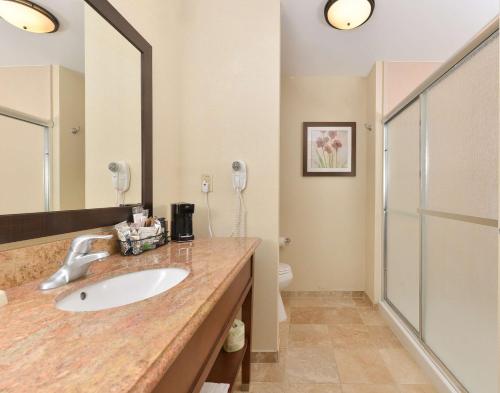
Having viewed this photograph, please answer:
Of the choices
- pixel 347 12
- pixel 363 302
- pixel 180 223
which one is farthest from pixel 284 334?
pixel 347 12

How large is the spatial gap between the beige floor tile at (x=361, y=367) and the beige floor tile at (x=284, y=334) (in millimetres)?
356

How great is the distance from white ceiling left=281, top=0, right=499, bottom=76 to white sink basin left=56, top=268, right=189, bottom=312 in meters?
2.07

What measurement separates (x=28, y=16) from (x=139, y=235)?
31.5 inches

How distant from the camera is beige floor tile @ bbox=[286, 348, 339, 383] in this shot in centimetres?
157

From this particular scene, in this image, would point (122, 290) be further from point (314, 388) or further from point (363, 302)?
point (363, 302)

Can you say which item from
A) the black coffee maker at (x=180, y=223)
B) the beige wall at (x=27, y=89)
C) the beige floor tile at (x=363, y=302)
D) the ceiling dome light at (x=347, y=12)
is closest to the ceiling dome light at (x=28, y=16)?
the beige wall at (x=27, y=89)

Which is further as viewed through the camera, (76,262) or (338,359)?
(338,359)

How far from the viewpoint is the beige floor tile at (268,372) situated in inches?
61.4

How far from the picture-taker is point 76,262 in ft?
2.52

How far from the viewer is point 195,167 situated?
1.75 metres

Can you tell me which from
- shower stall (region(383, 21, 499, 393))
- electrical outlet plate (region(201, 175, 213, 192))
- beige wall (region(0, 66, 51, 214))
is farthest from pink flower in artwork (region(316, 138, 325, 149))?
beige wall (region(0, 66, 51, 214))

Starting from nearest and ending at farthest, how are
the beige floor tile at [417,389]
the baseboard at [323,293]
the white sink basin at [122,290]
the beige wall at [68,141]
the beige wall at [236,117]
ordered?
1. the white sink basin at [122,290]
2. the beige wall at [68,141]
3. the beige floor tile at [417,389]
4. the beige wall at [236,117]
5. the baseboard at [323,293]

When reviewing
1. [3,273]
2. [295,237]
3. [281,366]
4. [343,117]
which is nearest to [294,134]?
[343,117]

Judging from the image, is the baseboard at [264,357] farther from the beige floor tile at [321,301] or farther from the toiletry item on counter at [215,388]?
the beige floor tile at [321,301]
